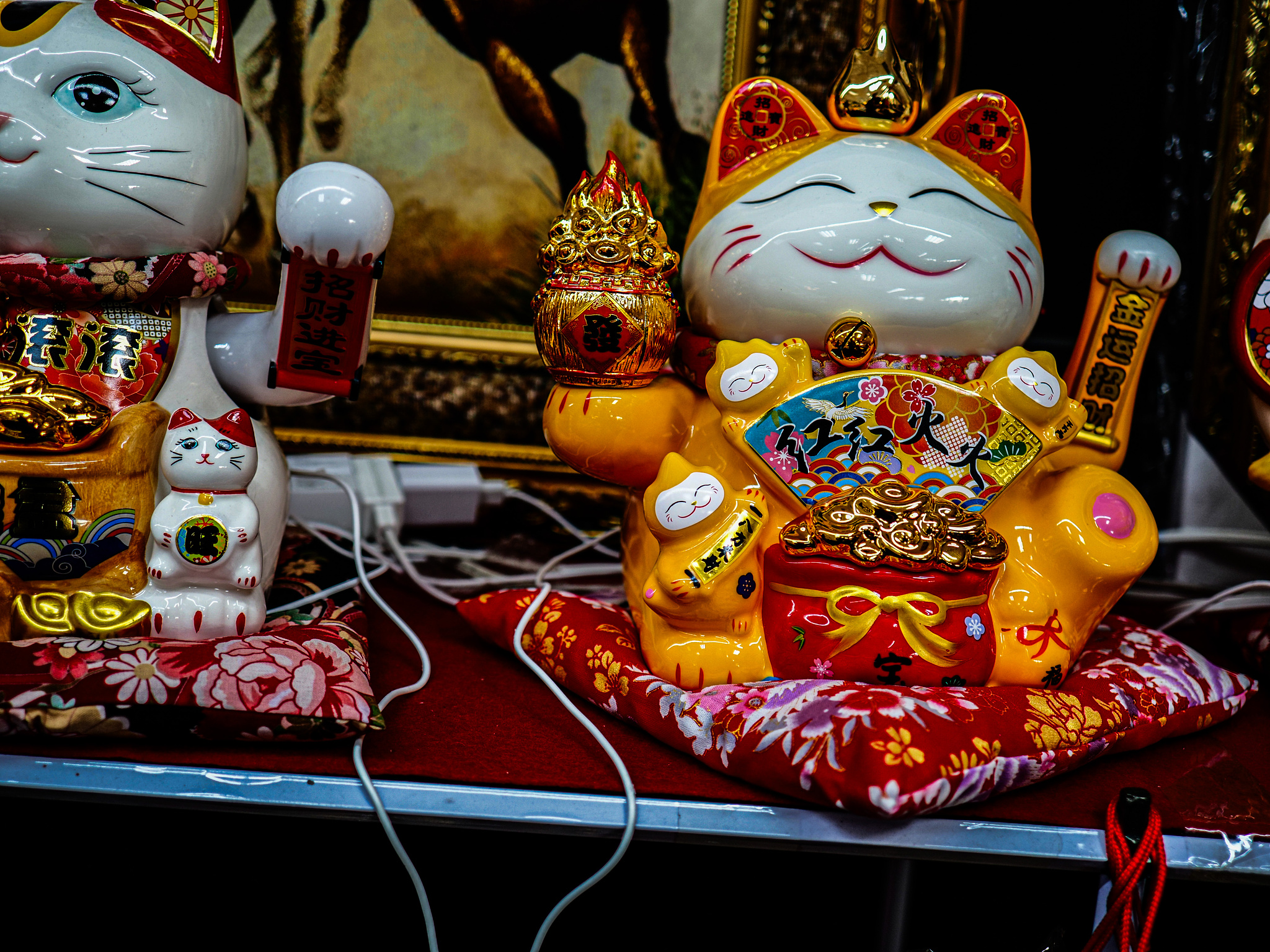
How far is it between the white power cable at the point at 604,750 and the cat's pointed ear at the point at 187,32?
0.52m

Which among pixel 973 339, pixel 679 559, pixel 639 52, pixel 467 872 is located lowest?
pixel 467 872

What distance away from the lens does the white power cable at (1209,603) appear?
108cm

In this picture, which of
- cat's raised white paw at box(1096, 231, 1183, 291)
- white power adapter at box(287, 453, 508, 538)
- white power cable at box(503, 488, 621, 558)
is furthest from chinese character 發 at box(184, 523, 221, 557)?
cat's raised white paw at box(1096, 231, 1183, 291)

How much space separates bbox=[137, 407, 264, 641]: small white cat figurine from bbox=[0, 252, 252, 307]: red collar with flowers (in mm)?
109

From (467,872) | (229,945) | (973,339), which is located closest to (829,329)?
(973,339)

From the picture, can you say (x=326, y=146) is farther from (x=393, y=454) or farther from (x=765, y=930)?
(x=765, y=930)

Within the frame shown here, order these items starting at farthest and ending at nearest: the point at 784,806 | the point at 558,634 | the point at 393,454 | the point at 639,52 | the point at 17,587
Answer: the point at 393,454 → the point at 639,52 → the point at 558,634 → the point at 17,587 → the point at 784,806

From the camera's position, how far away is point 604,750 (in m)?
0.78

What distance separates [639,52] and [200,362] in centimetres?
76

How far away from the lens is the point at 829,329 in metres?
0.84

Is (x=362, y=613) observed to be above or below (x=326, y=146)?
below

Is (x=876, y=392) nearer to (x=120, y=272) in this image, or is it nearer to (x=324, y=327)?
(x=324, y=327)

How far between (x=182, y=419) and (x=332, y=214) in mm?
204


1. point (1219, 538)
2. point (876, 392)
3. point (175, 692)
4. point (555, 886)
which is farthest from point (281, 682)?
point (1219, 538)
